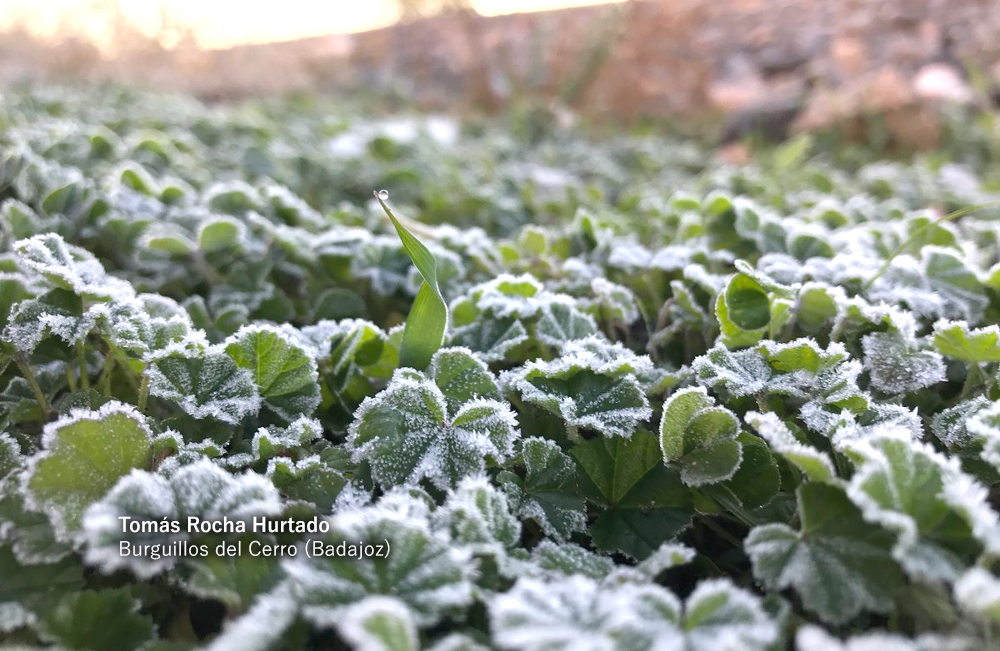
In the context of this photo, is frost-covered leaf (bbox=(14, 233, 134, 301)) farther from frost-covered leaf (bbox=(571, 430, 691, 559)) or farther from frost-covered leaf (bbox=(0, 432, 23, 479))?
frost-covered leaf (bbox=(571, 430, 691, 559))

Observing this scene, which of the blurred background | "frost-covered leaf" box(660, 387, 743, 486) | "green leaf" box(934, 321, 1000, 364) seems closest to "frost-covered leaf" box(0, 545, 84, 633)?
"frost-covered leaf" box(660, 387, 743, 486)

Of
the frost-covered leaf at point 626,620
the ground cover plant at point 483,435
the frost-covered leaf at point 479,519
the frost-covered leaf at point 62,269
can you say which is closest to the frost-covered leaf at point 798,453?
the ground cover plant at point 483,435

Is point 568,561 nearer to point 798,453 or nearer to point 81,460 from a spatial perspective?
point 798,453

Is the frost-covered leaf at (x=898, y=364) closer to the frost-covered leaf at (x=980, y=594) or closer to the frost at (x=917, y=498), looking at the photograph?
the frost at (x=917, y=498)

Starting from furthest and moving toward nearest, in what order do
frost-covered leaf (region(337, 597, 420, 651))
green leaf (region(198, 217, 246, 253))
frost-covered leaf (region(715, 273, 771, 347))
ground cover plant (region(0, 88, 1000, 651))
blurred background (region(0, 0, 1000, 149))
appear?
blurred background (region(0, 0, 1000, 149)) → green leaf (region(198, 217, 246, 253)) → frost-covered leaf (region(715, 273, 771, 347)) → ground cover plant (region(0, 88, 1000, 651)) → frost-covered leaf (region(337, 597, 420, 651))

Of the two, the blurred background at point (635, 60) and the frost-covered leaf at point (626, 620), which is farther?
the blurred background at point (635, 60)

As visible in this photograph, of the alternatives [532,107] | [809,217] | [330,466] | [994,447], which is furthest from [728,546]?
[532,107]
